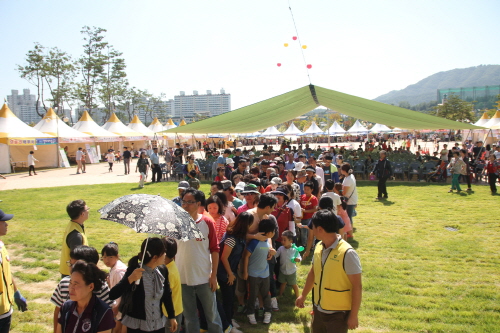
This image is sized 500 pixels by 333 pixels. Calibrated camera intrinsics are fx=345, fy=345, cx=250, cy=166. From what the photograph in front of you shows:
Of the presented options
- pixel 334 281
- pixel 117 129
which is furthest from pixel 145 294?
pixel 117 129

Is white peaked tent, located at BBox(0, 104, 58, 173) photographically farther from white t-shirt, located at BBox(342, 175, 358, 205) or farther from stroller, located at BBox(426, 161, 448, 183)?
stroller, located at BBox(426, 161, 448, 183)

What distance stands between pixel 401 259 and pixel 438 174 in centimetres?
971

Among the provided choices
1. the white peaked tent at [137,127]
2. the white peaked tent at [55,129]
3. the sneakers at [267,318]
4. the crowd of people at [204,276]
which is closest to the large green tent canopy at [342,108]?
the crowd of people at [204,276]

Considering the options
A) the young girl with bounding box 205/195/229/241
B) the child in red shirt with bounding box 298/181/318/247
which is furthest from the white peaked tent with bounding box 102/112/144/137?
the young girl with bounding box 205/195/229/241

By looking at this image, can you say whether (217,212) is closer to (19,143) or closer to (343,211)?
(343,211)

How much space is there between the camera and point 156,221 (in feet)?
8.13

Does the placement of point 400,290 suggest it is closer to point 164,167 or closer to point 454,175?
point 454,175

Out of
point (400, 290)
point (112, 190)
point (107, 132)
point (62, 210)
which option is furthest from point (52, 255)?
point (107, 132)

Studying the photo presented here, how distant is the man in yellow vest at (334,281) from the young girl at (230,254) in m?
1.07

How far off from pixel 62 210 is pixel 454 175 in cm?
1254

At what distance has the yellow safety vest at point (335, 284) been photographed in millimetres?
2525

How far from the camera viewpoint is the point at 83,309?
2.23 meters

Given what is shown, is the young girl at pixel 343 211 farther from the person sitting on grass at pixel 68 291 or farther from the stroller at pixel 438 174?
the stroller at pixel 438 174

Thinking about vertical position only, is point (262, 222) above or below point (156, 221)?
below
